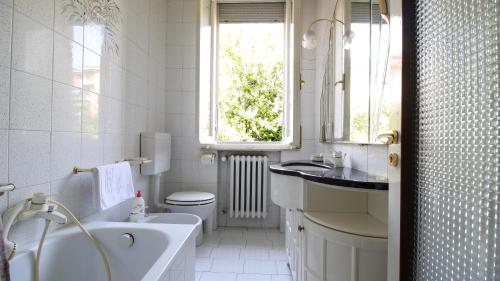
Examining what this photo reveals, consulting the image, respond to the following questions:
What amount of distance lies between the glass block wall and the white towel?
A: 148 cm

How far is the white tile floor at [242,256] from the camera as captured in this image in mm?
1932

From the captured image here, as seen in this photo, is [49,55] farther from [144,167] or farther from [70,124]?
[144,167]

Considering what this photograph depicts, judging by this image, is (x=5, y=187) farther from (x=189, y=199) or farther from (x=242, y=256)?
(x=242, y=256)

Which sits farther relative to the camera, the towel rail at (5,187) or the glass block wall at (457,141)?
the towel rail at (5,187)

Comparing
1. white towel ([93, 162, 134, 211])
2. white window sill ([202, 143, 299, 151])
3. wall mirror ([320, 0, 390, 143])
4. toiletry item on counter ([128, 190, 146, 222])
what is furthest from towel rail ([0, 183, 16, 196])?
white window sill ([202, 143, 299, 151])

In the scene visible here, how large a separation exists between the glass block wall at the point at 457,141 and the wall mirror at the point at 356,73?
0.69m

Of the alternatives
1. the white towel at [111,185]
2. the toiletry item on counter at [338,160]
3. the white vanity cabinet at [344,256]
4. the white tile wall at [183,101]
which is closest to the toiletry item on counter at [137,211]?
the white towel at [111,185]

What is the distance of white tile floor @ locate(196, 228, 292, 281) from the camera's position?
1932mm

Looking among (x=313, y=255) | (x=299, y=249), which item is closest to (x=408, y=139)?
(x=313, y=255)

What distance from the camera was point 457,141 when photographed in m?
0.55

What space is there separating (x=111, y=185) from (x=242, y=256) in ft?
4.14

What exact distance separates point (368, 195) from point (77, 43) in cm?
184

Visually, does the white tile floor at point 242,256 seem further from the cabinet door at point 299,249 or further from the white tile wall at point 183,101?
the white tile wall at point 183,101

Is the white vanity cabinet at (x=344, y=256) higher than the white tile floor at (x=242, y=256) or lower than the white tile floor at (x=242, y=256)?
higher
